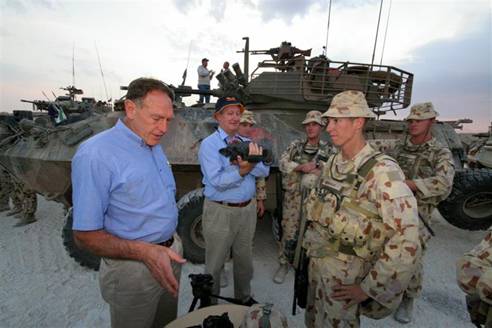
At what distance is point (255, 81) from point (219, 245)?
3.58 metres

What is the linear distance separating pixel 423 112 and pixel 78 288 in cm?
464

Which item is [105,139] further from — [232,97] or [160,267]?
[232,97]

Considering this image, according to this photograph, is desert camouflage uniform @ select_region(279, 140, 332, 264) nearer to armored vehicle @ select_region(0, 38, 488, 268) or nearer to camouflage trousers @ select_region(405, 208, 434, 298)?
armored vehicle @ select_region(0, 38, 488, 268)

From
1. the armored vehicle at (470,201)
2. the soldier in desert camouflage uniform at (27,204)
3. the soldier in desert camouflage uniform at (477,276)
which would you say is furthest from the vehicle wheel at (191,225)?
the armored vehicle at (470,201)

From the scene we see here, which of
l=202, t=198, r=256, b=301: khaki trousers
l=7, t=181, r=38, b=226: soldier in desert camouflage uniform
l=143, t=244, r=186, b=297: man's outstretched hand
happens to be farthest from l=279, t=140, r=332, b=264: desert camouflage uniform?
l=7, t=181, r=38, b=226: soldier in desert camouflage uniform

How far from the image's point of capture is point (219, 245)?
2.92 metres

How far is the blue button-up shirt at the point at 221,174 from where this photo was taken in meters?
2.63

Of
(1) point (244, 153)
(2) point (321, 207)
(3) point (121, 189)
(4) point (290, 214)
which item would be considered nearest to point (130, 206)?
(3) point (121, 189)

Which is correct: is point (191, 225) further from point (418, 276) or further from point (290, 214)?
point (418, 276)

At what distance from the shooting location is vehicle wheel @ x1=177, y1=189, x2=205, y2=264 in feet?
13.7

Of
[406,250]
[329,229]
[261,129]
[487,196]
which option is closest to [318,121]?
[261,129]

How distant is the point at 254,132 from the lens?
15.3ft

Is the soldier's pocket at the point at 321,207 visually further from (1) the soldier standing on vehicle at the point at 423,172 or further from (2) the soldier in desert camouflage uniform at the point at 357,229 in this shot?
(1) the soldier standing on vehicle at the point at 423,172

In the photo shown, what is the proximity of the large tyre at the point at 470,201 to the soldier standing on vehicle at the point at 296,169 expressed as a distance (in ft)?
10.1
